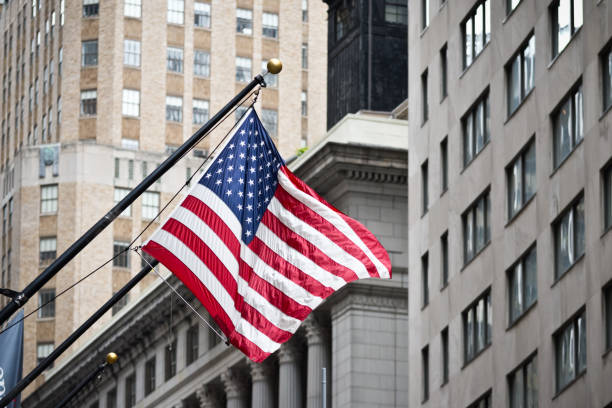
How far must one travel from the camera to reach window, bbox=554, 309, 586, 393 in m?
40.7

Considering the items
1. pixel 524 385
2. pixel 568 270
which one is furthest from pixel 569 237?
pixel 524 385

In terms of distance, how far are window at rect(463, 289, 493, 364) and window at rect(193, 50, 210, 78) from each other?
245 ft

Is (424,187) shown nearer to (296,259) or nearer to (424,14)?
(424,14)

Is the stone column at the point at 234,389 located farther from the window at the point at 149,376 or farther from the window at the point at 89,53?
the window at the point at 89,53

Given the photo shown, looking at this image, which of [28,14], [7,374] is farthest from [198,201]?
[28,14]

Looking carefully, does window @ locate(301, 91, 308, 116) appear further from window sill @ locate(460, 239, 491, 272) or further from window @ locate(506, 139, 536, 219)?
window @ locate(506, 139, 536, 219)

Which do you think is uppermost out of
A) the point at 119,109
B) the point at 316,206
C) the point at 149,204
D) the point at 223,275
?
the point at 119,109

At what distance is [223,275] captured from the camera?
25.6 metres

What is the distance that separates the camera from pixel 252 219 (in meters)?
26.2

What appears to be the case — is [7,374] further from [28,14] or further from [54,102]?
[28,14]

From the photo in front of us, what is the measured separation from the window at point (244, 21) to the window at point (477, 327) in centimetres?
7637

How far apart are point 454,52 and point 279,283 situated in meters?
27.6

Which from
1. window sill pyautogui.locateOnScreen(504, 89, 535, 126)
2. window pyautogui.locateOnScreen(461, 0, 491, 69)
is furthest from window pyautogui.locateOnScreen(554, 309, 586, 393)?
window pyautogui.locateOnScreen(461, 0, 491, 69)

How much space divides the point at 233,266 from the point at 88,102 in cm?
9686
